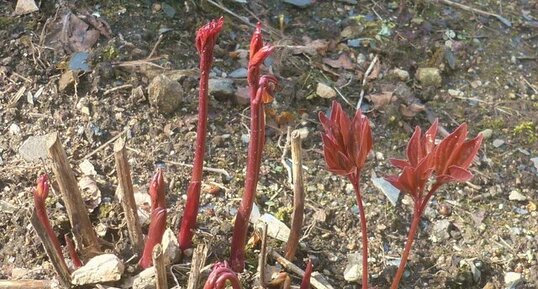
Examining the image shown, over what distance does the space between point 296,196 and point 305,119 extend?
0.82 meters

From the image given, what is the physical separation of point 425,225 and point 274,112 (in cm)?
73

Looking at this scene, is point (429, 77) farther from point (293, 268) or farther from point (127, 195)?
point (127, 195)

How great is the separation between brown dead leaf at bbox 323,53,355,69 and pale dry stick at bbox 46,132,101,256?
1.43 meters

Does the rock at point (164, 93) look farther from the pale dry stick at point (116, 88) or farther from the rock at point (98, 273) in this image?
the rock at point (98, 273)

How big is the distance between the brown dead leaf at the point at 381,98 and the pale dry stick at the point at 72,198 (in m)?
1.36

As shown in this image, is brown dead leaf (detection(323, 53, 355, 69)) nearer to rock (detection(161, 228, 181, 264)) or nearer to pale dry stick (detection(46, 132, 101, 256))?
rock (detection(161, 228, 181, 264))

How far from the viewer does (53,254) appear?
7.22ft

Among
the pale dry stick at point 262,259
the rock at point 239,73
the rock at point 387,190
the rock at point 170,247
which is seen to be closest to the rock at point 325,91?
the rock at point 239,73

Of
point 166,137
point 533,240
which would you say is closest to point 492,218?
point 533,240

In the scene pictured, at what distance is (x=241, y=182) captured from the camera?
2.84 m

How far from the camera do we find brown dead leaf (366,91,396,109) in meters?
3.25

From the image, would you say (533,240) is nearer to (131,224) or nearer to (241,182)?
(241,182)

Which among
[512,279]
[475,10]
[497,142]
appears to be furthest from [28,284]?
[475,10]

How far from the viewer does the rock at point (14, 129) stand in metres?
2.89
